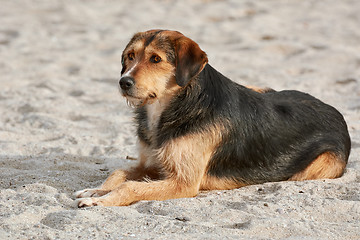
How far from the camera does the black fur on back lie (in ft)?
17.2

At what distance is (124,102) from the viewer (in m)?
8.62

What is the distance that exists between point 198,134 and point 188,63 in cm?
63

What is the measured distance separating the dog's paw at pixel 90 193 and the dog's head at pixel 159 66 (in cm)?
84

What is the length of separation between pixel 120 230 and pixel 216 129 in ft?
4.92

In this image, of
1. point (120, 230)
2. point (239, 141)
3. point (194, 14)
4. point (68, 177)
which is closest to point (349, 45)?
point (194, 14)

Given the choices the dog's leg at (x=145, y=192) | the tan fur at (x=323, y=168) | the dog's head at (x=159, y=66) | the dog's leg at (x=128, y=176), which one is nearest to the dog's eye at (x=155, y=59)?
the dog's head at (x=159, y=66)

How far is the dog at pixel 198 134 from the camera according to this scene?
510cm

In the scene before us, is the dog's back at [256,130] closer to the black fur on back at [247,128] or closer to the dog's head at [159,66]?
the black fur on back at [247,128]

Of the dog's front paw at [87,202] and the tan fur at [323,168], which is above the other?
the tan fur at [323,168]

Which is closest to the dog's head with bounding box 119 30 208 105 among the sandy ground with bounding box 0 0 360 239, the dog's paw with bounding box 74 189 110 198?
the dog's paw with bounding box 74 189 110 198

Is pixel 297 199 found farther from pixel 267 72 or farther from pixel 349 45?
pixel 349 45

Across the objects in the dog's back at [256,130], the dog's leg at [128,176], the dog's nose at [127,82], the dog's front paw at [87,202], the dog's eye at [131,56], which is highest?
the dog's eye at [131,56]

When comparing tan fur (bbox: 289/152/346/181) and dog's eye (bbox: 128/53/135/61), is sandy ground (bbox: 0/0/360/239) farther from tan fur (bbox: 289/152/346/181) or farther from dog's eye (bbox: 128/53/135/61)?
dog's eye (bbox: 128/53/135/61)

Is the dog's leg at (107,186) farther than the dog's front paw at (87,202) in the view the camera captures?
Yes
